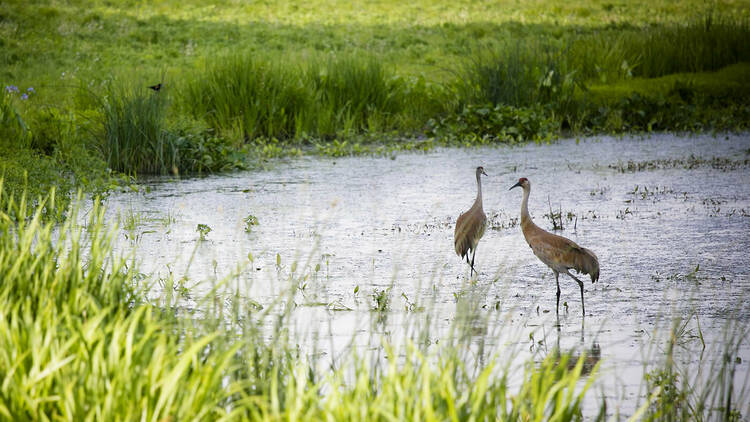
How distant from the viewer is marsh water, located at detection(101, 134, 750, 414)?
17.0ft

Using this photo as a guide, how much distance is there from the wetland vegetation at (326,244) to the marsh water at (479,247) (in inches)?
1.6

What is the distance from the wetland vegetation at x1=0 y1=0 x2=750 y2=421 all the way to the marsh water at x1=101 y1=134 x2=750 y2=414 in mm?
42

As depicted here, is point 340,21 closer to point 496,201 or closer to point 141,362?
point 496,201

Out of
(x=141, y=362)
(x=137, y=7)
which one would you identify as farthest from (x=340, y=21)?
(x=141, y=362)

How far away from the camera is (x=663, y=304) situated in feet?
18.7

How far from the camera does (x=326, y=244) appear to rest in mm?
7766

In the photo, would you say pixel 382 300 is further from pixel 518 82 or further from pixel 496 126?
pixel 518 82

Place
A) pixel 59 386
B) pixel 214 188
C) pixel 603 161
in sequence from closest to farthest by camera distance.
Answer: pixel 59 386, pixel 214 188, pixel 603 161

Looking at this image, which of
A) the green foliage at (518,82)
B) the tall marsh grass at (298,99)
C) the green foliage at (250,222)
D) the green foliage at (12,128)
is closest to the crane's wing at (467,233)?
the green foliage at (250,222)

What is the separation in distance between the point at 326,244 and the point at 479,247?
1.18 m

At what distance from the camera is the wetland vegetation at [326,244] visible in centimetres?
319

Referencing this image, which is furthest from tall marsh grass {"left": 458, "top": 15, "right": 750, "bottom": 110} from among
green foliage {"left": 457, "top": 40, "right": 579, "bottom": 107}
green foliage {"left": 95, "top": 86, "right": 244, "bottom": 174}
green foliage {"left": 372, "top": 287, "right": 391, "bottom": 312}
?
green foliage {"left": 372, "top": 287, "right": 391, "bottom": 312}

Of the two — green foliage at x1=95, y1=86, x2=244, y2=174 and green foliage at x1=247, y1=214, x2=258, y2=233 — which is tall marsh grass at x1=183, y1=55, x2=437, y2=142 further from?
green foliage at x1=247, y1=214, x2=258, y2=233

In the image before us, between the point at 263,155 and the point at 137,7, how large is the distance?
28364mm
